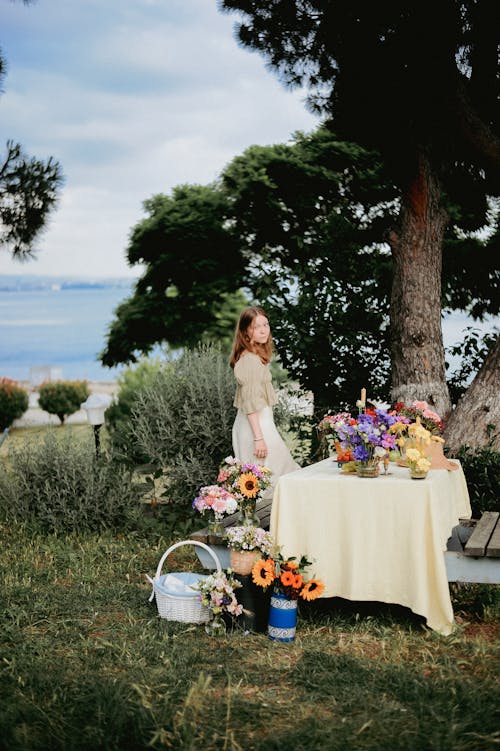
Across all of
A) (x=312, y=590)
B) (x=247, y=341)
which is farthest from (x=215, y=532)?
(x=247, y=341)

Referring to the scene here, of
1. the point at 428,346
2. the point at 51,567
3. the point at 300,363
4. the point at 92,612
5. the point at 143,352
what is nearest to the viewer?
the point at 92,612

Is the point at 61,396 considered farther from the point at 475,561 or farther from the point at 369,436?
the point at 475,561

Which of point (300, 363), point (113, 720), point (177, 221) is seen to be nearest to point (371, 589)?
point (113, 720)

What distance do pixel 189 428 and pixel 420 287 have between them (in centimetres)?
241

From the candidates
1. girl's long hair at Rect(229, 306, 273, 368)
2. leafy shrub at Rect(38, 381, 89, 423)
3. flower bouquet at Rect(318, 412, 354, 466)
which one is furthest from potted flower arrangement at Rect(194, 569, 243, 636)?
leafy shrub at Rect(38, 381, 89, 423)

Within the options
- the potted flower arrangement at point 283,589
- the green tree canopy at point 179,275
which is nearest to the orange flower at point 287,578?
the potted flower arrangement at point 283,589

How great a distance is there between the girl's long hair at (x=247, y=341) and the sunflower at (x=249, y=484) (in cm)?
136

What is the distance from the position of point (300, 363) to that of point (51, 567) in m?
3.48

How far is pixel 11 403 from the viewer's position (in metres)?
18.2

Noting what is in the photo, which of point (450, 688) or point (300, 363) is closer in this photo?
point (450, 688)

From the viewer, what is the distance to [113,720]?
11.4ft

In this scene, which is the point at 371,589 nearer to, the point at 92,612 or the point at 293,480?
the point at 293,480

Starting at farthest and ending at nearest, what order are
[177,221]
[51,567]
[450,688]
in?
[177,221] → [51,567] → [450,688]

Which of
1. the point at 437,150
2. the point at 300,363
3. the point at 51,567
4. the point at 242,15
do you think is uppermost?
the point at 242,15
